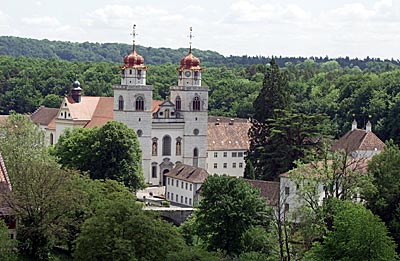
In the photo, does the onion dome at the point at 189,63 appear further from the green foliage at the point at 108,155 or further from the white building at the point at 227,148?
the green foliage at the point at 108,155

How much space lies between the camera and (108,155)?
7469 centimetres

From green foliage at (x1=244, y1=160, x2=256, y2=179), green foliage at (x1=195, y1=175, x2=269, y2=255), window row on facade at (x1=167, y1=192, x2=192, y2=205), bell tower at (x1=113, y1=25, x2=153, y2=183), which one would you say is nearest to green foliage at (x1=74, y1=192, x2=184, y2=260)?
green foliage at (x1=195, y1=175, x2=269, y2=255)

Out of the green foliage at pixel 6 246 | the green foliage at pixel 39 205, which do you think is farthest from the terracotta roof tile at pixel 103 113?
the green foliage at pixel 6 246

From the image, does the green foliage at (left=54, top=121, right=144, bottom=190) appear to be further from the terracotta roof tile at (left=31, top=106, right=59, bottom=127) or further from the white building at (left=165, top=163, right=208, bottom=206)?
the terracotta roof tile at (left=31, top=106, right=59, bottom=127)

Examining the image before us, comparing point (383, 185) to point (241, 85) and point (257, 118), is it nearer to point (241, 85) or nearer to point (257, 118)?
point (257, 118)

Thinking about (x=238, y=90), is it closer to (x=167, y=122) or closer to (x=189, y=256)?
(x=167, y=122)

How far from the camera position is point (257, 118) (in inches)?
3246

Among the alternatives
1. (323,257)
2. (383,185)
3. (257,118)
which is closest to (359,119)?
(257,118)

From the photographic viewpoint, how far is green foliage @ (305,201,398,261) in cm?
4716

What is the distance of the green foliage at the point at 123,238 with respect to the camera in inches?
1811

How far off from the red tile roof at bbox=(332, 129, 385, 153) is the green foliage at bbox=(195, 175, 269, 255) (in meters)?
24.6

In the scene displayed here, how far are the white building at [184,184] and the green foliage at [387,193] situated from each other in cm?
2049

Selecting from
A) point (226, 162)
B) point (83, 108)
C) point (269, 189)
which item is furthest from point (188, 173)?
point (83, 108)

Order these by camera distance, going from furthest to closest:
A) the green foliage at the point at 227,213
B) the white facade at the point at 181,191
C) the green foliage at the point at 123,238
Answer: the white facade at the point at 181,191
the green foliage at the point at 227,213
the green foliage at the point at 123,238
